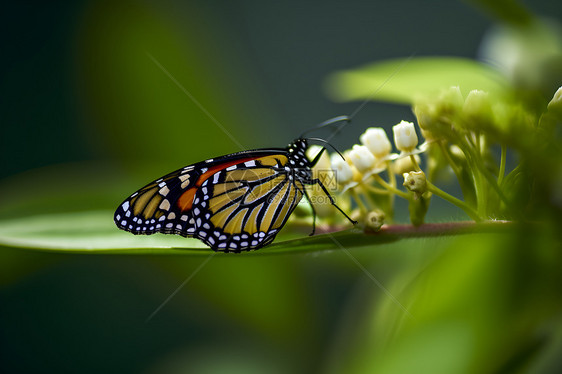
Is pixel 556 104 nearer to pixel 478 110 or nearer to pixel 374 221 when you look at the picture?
pixel 478 110

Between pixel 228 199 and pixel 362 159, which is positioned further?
pixel 228 199

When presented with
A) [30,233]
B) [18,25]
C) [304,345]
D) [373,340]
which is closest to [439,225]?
[373,340]

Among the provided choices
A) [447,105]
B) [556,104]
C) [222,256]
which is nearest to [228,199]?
[222,256]

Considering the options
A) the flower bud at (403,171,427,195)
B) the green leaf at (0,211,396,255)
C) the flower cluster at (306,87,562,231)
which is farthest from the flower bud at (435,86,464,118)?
the green leaf at (0,211,396,255)

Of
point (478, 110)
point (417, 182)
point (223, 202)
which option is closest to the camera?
point (478, 110)

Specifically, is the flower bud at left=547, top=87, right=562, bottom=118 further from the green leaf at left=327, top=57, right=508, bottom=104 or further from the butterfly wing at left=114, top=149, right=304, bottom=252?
the butterfly wing at left=114, top=149, right=304, bottom=252

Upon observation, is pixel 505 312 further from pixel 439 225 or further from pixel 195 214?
pixel 195 214
